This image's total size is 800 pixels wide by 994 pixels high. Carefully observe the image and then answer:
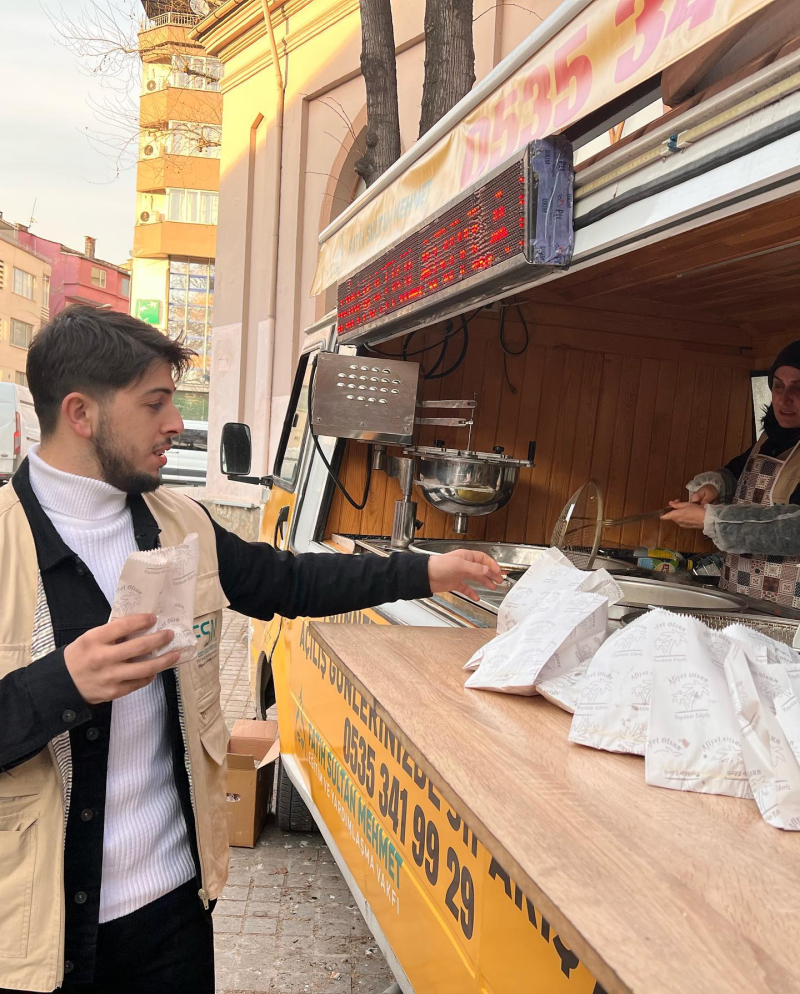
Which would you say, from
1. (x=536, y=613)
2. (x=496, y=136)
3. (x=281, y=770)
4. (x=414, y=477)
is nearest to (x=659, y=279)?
(x=414, y=477)

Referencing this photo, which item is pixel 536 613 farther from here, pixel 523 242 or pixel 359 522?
pixel 359 522

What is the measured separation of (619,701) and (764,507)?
2.15 m

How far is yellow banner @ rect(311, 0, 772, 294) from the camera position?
4.96 ft

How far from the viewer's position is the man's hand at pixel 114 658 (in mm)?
1426

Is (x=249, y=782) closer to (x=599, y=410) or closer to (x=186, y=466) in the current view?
(x=599, y=410)

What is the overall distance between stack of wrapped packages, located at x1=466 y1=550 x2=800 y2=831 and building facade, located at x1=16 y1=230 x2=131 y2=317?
52.8 meters

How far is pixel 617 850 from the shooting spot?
1.06 metres

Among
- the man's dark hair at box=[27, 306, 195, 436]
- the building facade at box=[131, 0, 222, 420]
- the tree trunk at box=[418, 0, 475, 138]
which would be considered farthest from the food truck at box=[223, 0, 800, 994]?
the building facade at box=[131, 0, 222, 420]

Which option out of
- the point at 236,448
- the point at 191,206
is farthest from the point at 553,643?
the point at 191,206

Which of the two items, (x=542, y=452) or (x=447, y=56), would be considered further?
(x=447, y=56)

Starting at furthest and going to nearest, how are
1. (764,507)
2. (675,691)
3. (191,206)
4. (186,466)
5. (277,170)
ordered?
(191,206) → (186,466) → (277,170) → (764,507) → (675,691)

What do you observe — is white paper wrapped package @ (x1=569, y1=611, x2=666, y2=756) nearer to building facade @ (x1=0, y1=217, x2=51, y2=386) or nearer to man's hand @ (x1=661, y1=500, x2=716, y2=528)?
man's hand @ (x1=661, y1=500, x2=716, y2=528)

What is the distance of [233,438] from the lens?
14.6 feet

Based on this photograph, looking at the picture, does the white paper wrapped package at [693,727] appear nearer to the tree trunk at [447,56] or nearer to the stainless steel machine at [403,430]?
the stainless steel machine at [403,430]
